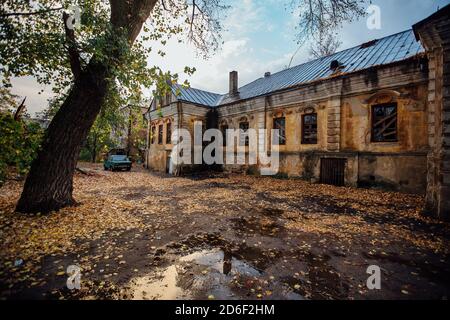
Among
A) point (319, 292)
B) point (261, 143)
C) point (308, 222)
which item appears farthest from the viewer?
point (261, 143)

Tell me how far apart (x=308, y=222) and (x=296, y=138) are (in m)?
9.42

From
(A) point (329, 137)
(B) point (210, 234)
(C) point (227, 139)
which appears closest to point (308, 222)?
(B) point (210, 234)

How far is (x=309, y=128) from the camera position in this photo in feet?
46.1

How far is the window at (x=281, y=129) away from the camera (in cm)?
1539

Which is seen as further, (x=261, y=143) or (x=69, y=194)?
(x=261, y=143)

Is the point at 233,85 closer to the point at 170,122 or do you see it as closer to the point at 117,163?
the point at 170,122

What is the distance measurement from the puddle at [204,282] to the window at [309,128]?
11922 mm

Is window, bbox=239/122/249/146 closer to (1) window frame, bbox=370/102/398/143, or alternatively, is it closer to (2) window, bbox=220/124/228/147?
(2) window, bbox=220/124/228/147

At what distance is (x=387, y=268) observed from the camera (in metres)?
3.66

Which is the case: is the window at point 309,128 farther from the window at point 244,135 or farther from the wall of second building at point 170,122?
the wall of second building at point 170,122

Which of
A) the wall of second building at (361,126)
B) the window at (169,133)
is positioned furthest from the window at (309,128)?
the window at (169,133)

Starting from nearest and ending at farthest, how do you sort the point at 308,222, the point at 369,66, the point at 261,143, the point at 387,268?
the point at 387,268
the point at 308,222
the point at 369,66
the point at 261,143
